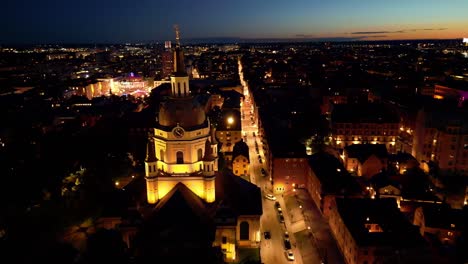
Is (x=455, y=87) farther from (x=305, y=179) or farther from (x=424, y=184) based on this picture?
(x=305, y=179)

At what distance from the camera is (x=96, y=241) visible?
34594 mm

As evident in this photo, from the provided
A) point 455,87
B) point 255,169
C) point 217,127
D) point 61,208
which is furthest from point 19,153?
point 455,87

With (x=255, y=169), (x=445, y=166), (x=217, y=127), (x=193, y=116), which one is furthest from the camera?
(x=217, y=127)

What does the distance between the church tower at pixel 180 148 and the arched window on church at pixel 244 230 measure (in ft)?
16.5

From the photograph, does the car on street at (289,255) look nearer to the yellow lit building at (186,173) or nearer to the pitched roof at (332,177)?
the yellow lit building at (186,173)

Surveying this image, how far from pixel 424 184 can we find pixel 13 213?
196 ft

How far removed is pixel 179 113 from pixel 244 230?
15568 millimetres

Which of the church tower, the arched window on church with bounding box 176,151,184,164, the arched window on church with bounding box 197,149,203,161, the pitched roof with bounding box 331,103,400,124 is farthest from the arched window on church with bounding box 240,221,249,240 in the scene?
the pitched roof with bounding box 331,103,400,124

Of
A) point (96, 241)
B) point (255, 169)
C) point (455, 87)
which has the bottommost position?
point (255, 169)

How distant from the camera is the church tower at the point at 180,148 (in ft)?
132

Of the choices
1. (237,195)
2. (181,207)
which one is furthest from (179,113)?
(237,195)

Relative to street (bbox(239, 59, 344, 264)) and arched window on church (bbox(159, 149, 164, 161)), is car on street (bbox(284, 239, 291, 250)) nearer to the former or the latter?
street (bbox(239, 59, 344, 264))

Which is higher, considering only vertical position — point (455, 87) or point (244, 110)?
point (455, 87)

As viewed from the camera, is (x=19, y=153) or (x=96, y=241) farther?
(x=19, y=153)
